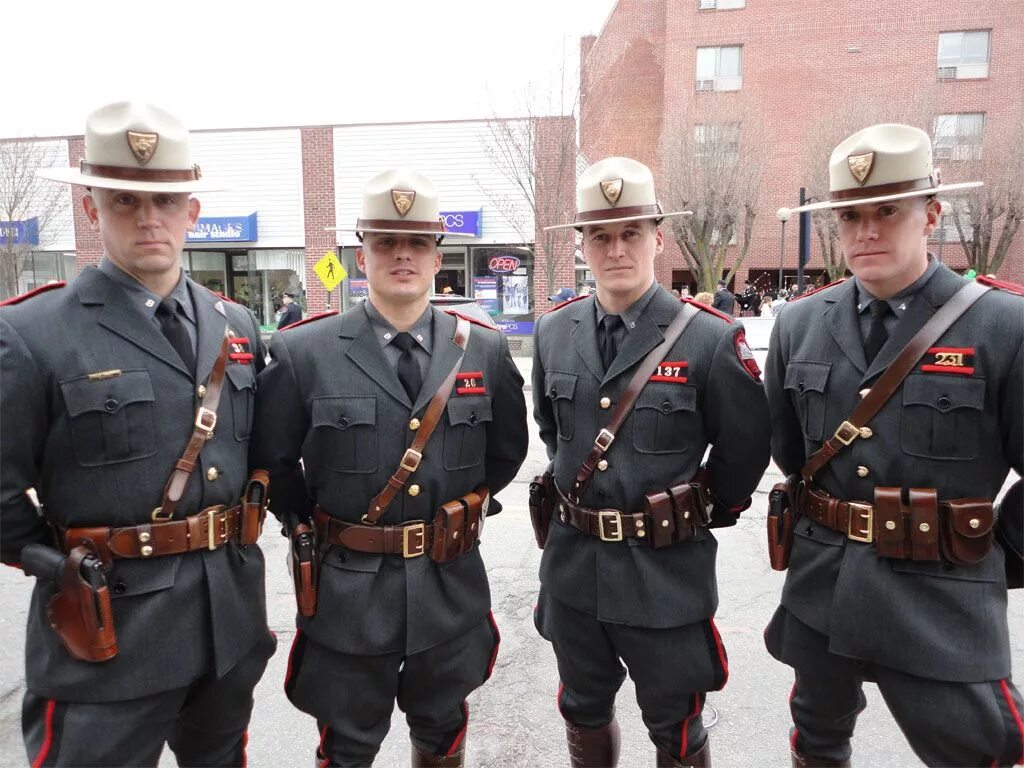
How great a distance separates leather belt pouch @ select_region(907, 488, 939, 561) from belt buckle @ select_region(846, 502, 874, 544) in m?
0.12

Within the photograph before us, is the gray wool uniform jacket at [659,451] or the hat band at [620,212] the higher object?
the hat band at [620,212]

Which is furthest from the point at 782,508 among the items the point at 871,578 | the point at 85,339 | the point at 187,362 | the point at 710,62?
the point at 710,62

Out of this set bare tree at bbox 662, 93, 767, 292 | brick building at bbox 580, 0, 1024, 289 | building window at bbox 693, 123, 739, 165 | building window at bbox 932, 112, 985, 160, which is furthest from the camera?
brick building at bbox 580, 0, 1024, 289

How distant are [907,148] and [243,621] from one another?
258cm

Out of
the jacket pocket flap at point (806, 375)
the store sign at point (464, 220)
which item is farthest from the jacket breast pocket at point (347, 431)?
the store sign at point (464, 220)

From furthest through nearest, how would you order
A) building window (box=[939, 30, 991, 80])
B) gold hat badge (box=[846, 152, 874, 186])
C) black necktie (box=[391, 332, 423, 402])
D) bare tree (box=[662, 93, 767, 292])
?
building window (box=[939, 30, 991, 80]) → bare tree (box=[662, 93, 767, 292]) → black necktie (box=[391, 332, 423, 402]) → gold hat badge (box=[846, 152, 874, 186])

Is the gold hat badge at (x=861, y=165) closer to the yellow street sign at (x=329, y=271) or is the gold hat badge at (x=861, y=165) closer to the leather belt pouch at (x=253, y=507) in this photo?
the leather belt pouch at (x=253, y=507)

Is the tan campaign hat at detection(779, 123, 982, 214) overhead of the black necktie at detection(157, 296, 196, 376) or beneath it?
overhead

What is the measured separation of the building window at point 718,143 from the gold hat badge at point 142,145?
24.4 metres

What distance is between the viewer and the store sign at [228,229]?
64.5 feet

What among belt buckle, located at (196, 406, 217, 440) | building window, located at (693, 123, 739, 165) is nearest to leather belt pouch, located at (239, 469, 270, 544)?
belt buckle, located at (196, 406, 217, 440)

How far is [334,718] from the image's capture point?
7.89ft

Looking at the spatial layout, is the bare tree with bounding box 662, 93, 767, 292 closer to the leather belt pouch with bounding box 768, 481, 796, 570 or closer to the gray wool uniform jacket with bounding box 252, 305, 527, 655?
the leather belt pouch with bounding box 768, 481, 796, 570

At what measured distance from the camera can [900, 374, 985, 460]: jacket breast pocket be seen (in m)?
2.16
